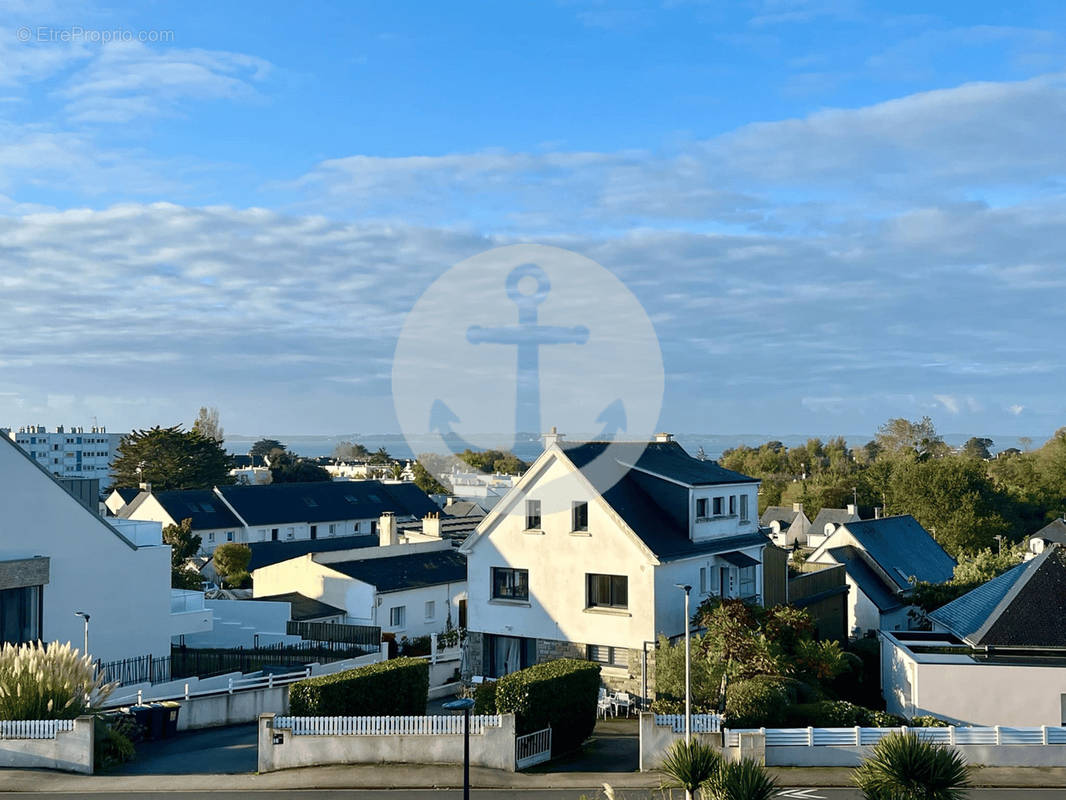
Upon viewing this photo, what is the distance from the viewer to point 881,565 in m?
50.9

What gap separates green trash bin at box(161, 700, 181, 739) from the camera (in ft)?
90.2

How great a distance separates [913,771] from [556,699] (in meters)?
9.91

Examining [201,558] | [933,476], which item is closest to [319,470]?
[201,558]

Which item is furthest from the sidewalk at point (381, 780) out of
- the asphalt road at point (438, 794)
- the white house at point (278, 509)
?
the white house at point (278, 509)

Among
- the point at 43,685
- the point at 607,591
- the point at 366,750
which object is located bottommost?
the point at 366,750

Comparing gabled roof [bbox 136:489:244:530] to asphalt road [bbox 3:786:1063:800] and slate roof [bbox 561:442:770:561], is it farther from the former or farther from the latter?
asphalt road [bbox 3:786:1063:800]

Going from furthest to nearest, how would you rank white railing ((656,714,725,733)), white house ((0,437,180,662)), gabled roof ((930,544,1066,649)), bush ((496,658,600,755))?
white house ((0,437,180,662))
gabled roof ((930,544,1066,649))
bush ((496,658,600,755))
white railing ((656,714,725,733))

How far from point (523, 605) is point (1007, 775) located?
17.5m

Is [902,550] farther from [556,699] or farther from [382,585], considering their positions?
[556,699]

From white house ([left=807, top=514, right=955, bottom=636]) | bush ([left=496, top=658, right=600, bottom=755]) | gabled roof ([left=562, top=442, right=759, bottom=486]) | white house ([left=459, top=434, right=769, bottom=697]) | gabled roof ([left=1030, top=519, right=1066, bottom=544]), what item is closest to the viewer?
bush ([left=496, top=658, right=600, bottom=755])

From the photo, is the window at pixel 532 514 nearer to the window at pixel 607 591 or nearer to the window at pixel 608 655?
the window at pixel 607 591

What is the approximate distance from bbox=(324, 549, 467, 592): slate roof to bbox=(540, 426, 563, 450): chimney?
1274 cm

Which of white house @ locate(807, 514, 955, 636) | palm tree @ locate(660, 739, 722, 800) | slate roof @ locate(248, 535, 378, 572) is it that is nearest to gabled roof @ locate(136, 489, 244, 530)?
slate roof @ locate(248, 535, 378, 572)

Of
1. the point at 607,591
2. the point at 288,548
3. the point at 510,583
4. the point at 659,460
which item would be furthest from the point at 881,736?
the point at 288,548
